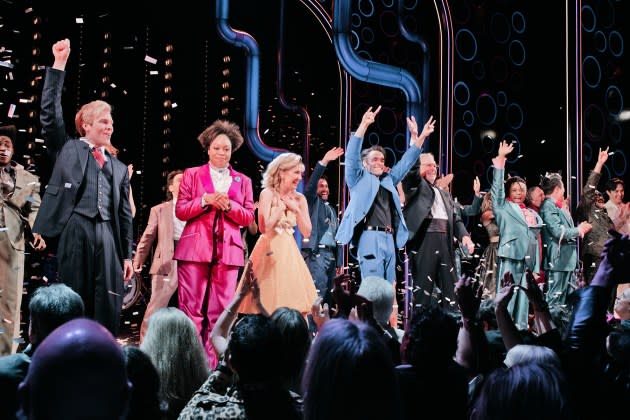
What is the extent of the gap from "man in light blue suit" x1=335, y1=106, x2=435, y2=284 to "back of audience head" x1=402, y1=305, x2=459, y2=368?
407cm

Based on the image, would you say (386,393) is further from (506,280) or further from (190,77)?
(190,77)

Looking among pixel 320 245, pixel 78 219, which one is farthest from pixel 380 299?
pixel 320 245

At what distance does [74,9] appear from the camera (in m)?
7.75

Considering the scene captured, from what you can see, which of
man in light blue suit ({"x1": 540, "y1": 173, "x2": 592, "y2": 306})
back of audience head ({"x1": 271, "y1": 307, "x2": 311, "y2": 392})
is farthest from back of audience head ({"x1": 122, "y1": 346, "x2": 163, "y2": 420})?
man in light blue suit ({"x1": 540, "y1": 173, "x2": 592, "y2": 306})

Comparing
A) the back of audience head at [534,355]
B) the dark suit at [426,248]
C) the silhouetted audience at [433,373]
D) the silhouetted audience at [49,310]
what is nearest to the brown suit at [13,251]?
the silhouetted audience at [49,310]

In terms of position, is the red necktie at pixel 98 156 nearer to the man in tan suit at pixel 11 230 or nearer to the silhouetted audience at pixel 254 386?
the man in tan suit at pixel 11 230

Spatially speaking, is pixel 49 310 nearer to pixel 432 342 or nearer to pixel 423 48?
pixel 432 342

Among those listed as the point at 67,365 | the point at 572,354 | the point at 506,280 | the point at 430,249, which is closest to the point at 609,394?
the point at 572,354

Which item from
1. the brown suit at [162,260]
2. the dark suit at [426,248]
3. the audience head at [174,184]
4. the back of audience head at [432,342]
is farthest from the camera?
the dark suit at [426,248]

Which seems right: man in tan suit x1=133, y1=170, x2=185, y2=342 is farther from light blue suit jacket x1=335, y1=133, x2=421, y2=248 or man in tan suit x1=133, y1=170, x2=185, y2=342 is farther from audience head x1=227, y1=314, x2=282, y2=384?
audience head x1=227, y1=314, x2=282, y2=384

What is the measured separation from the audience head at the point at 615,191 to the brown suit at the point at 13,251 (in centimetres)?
711

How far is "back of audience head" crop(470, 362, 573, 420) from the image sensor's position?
5.55 feet

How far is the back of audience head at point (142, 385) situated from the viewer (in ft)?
6.89

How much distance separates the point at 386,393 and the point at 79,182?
3.37m
